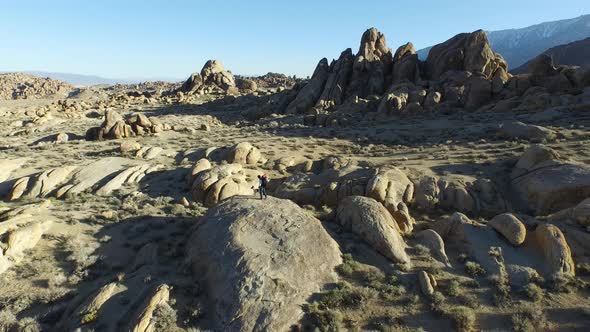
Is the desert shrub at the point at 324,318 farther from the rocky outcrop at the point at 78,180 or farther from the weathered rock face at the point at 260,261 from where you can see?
the rocky outcrop at the point at 78,180

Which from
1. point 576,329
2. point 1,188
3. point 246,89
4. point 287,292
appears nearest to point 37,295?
point 287,292

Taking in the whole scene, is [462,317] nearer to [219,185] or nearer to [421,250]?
[421,250]

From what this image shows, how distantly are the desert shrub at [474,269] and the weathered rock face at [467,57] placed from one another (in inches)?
2108

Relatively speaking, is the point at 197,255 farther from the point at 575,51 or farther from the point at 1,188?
the point at 575,51

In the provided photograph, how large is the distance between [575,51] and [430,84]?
155 m

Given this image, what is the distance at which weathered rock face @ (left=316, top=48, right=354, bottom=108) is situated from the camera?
71438 mm

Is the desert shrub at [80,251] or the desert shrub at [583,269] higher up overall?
the desert shrub at [583,269]

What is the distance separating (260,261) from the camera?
49.4 feet

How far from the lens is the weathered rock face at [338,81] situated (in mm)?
71438

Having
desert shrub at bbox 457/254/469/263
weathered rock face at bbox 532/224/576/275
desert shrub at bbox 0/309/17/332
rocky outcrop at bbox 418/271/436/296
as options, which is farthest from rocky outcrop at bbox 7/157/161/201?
weathered rock face at bbox 532/224/576/275

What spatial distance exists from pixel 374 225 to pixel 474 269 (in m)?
4.78

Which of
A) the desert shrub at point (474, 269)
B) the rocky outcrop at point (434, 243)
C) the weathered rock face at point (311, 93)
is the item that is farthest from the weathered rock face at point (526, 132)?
the weathered rock face at point (311, 93)

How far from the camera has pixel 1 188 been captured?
26609 millimetres

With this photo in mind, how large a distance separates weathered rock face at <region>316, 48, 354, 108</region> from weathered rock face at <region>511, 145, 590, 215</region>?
48447 mm
